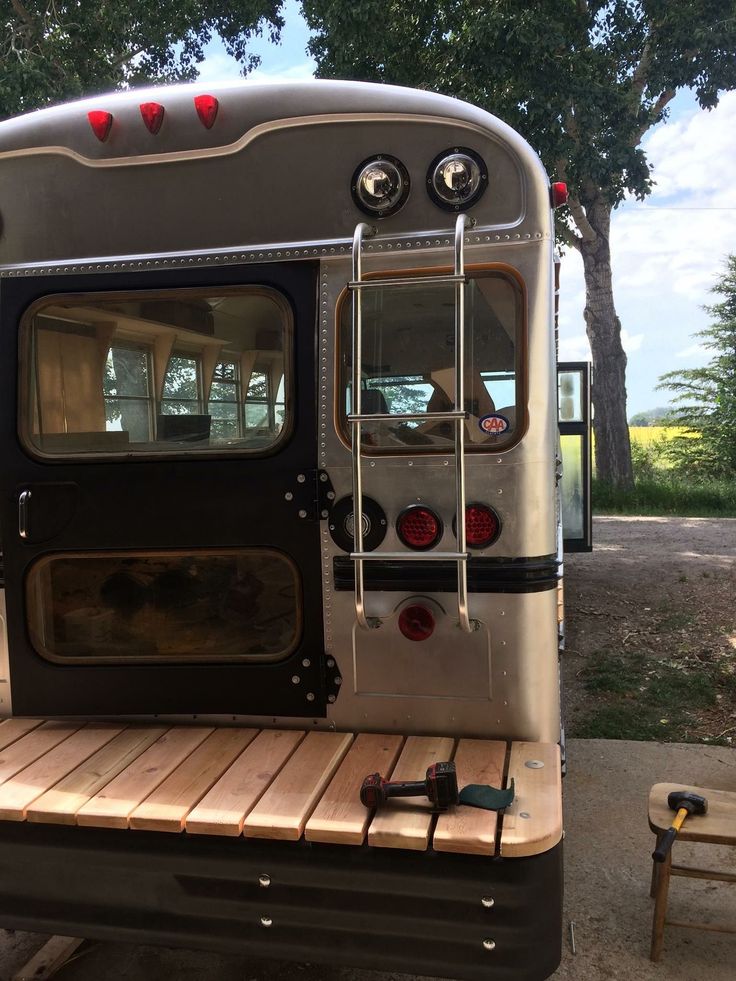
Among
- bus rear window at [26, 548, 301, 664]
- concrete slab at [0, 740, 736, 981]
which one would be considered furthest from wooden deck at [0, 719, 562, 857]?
concrete slab at [0, 740, 736, 981]

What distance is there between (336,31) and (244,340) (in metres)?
10.2

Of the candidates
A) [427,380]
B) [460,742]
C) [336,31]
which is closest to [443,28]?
[336,31]

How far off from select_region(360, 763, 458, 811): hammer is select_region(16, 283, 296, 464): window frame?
1.08 m

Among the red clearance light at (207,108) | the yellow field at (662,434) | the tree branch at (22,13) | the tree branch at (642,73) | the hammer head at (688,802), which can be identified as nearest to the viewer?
the red clearance light at (207,108)

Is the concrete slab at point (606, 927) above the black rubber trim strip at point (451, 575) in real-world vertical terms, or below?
below

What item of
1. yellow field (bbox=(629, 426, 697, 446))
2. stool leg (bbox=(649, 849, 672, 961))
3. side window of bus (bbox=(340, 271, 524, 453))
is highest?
side window of bus (bbox=(340, 271, 524, 453))

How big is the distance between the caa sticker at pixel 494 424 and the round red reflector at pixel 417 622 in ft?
1.90

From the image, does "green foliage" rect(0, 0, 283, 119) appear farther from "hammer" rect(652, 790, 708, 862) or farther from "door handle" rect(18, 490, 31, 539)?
"hammer" rect(652, 790, 708, 862)

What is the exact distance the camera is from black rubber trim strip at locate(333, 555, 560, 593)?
2.57 meters

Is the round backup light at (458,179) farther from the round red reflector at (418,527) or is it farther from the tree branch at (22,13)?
the tree branch at (22,13)

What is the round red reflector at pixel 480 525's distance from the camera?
→ 2584 mm

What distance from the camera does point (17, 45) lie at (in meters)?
11.7

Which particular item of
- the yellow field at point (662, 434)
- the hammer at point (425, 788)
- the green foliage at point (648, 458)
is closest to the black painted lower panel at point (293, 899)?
the hammer at point (425, 788)

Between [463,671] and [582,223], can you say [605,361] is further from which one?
[463,671]
